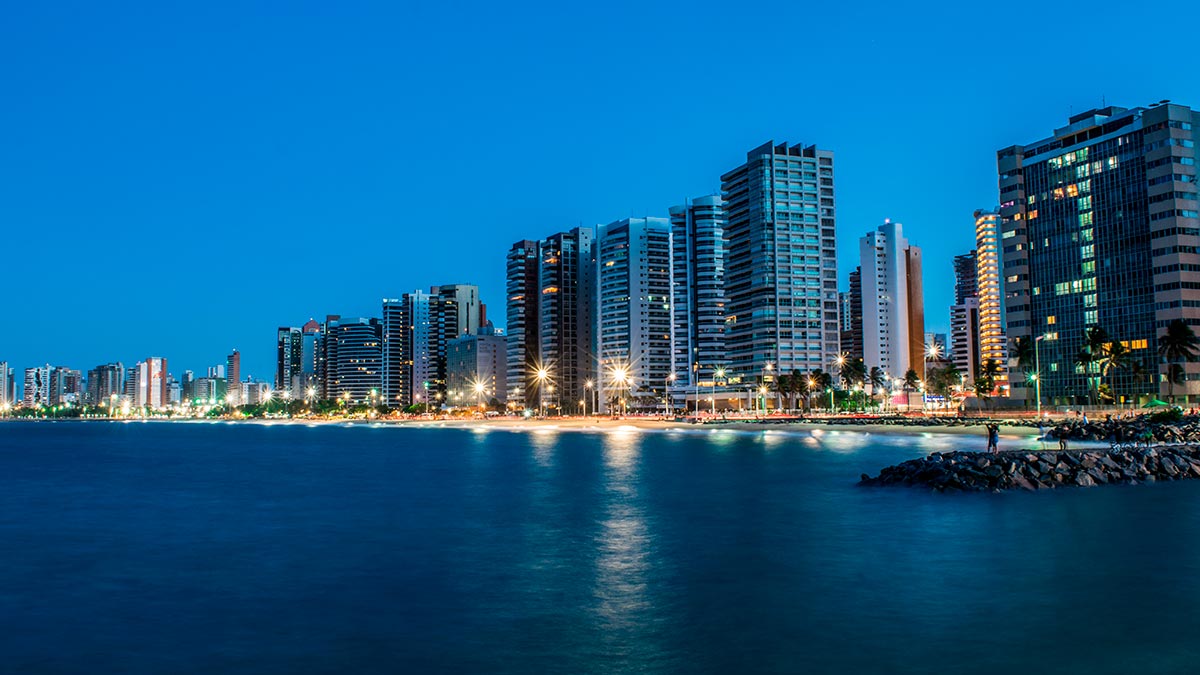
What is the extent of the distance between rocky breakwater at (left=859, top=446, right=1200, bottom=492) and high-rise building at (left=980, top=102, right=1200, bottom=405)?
10253 centimetres

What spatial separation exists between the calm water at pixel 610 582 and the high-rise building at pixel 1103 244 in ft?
407

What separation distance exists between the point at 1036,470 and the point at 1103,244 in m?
134

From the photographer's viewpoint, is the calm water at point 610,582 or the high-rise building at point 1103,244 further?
the high-rise building at point 1103,244

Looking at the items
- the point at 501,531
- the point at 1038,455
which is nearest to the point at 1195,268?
the point at 1038,455

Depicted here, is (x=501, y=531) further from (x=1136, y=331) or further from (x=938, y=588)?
(x=1136, y=331)

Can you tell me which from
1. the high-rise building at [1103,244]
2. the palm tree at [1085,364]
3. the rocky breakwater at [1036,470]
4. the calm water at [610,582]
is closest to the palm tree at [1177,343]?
the high-rise building at [1103,244]

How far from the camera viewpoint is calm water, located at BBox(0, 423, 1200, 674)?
658 inches

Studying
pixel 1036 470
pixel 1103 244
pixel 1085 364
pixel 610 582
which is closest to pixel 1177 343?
pixel 1085 364

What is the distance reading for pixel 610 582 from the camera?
2389 cm

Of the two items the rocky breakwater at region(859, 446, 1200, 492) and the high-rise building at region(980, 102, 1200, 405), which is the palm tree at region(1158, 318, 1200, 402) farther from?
the rocky breakwater at region(859, 446, 1200, 492)

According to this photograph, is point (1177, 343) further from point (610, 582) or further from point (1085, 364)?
point (610, 582)

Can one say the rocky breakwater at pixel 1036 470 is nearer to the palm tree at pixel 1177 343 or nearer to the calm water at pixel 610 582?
the calm water at pixel 610 582

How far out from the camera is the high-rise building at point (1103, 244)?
146 meters

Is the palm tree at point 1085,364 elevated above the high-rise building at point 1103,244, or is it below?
below
